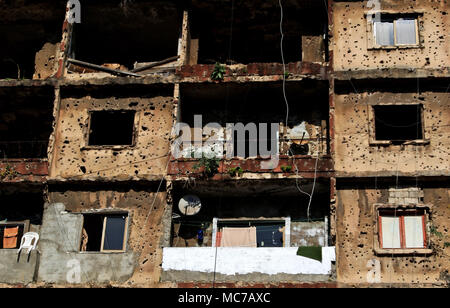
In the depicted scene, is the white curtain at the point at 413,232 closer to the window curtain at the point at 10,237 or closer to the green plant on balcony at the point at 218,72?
the green plant on balcony at the point at 218,72

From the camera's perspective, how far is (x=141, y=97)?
2058 centimetres

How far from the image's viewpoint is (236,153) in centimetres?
2078

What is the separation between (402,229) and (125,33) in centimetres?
1118

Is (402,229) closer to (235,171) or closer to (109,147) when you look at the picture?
(235,171)

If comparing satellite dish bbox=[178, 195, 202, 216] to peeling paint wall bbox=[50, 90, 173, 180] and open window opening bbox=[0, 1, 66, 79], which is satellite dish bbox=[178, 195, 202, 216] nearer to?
peeling paint wall bbox=[50, 90, 173, 180]

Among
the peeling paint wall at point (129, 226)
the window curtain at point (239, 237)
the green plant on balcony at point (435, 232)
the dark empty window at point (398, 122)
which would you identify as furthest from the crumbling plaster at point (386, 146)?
the peeling paint wall at point (129, 226)

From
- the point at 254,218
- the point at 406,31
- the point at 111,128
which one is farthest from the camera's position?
the point at 111,128

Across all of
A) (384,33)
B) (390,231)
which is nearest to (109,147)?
(390,231)

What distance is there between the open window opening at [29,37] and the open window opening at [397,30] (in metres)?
10.0

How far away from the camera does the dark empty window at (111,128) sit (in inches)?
816

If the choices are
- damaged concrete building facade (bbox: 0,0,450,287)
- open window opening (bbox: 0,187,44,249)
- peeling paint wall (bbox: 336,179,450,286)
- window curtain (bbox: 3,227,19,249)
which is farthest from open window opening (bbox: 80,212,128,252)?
peeling paint wall (bbox: 336,179,450,286)

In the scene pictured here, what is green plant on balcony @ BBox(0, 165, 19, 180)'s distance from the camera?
19516mm
